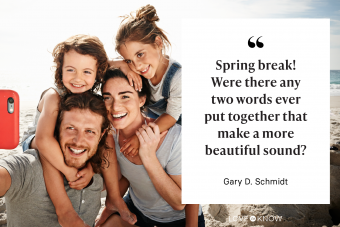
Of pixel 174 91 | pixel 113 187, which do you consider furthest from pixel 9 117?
pixel 174 91

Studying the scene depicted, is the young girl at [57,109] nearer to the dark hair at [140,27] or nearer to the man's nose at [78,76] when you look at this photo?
the man's nose at [78,76]

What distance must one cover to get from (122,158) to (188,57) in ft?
3.89

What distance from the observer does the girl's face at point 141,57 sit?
7.84ft

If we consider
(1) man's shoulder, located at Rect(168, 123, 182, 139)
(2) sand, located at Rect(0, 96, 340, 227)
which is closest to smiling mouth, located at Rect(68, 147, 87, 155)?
(1) man's shoulder, located at Rect(168, 123, 182, 139)

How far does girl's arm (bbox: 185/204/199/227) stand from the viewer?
2232mm

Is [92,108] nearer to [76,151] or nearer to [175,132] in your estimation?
[76,151]

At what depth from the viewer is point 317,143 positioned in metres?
2.62

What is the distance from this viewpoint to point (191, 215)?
2262 mm

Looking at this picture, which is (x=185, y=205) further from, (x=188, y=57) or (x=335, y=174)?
(x=335, y=174)

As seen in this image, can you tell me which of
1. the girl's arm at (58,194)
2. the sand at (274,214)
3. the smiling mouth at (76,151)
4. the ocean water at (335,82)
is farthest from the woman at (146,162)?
the ocean water at (335,82)

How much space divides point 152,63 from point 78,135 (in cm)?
96

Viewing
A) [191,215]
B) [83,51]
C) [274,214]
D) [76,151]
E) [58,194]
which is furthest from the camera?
[274,214]

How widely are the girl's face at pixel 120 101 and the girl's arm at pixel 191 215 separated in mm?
889

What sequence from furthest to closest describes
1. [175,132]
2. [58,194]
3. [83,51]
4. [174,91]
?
1. [174,91]
2. [175,132]
3. [83,51]
4. [58,194]
